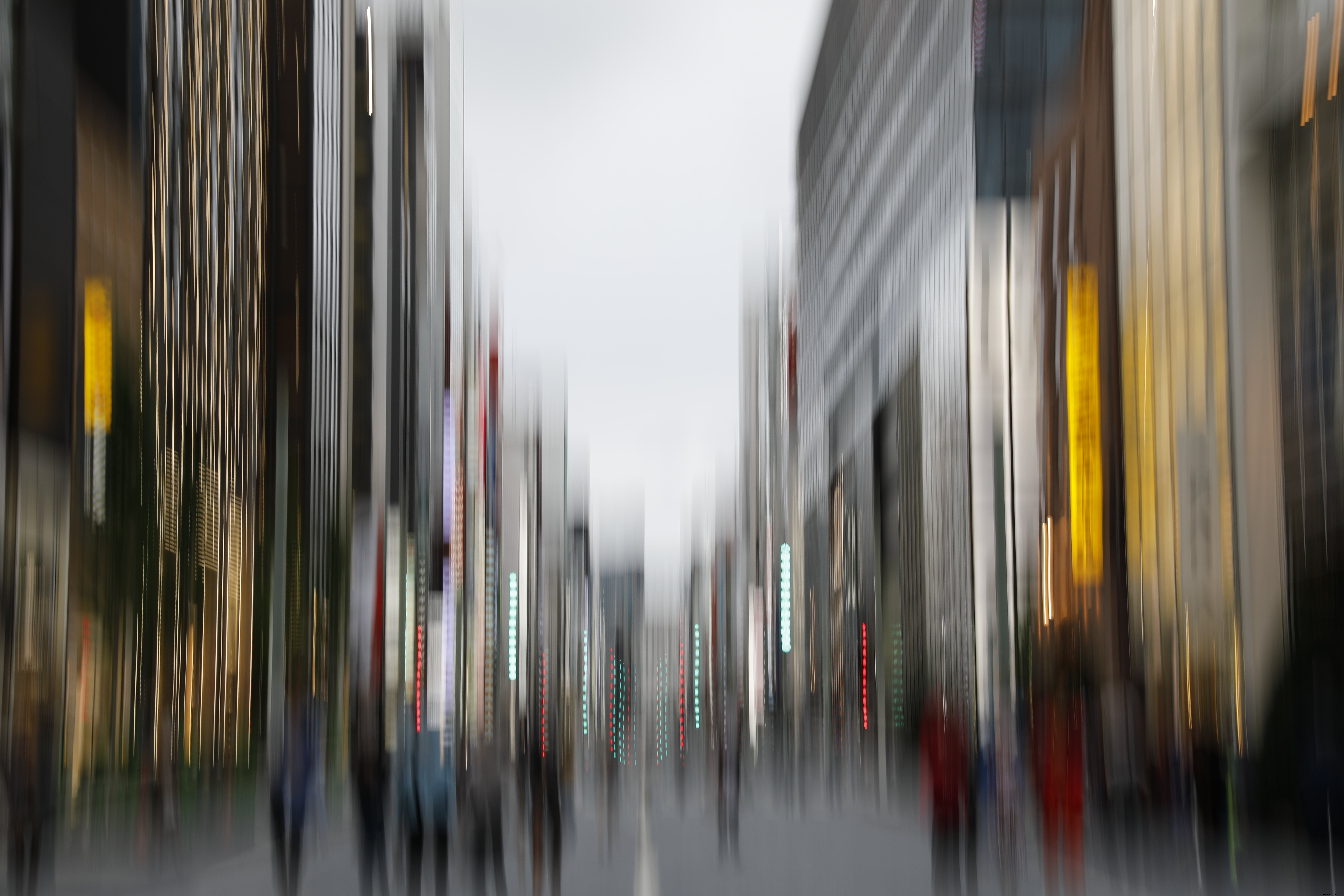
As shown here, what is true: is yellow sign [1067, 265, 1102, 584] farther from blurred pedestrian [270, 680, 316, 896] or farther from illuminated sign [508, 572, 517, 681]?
blurred pedestrian [270, 680, 316, 896]

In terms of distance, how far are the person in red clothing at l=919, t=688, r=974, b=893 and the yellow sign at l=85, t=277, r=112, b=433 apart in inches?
1072

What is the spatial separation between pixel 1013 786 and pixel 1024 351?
47457 mm

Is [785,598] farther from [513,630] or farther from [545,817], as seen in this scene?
[545,817]

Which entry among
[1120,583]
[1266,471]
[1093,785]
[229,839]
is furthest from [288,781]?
[1120,583]

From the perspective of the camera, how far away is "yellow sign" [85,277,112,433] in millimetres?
36844

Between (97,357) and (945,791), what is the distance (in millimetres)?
29071

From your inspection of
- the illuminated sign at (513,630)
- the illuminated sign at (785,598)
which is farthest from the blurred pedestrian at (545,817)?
the illuminated sign at (785,598)

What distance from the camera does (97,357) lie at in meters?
37.9

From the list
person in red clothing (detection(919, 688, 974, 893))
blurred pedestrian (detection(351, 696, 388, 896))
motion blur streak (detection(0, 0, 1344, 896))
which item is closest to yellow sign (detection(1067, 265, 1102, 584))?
motion blur streak (detection(0, 0, 1344, 896))

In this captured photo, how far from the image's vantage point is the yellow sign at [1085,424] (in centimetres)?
4478

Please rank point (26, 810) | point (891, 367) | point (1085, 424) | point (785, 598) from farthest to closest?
point (891, 367) < point (785, 598) < point (1085, 424) < point (26, 810)

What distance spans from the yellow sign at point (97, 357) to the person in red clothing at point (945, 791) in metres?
27.2

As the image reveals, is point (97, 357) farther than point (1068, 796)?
Yes

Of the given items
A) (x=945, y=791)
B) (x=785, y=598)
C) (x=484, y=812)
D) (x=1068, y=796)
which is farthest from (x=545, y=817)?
(x=785, y=598)
